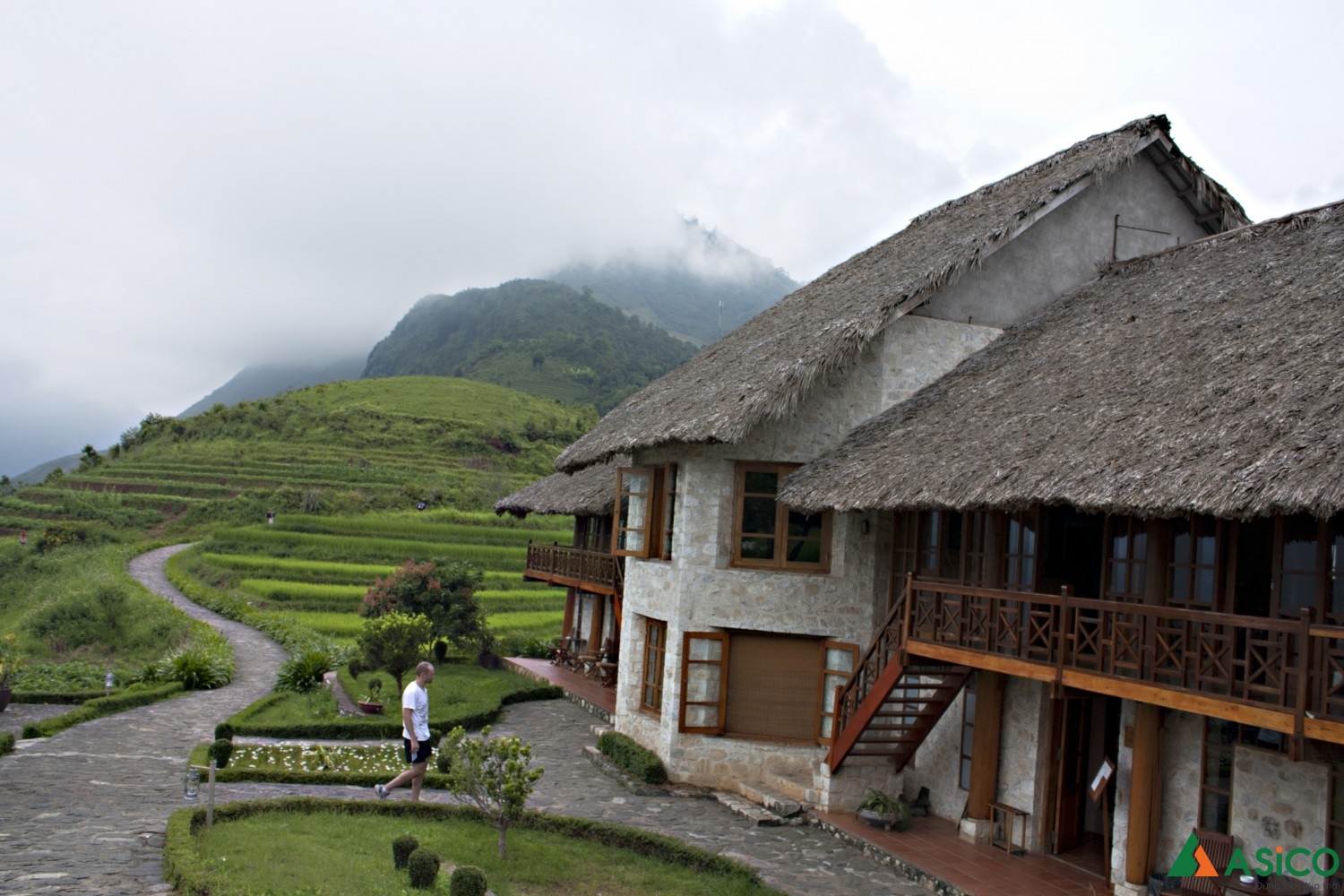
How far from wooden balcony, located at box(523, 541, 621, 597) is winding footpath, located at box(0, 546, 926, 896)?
Answer: 14.5 ft

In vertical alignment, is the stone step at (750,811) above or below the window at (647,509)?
below

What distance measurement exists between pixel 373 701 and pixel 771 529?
8742 mm

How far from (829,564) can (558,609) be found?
22.9 m

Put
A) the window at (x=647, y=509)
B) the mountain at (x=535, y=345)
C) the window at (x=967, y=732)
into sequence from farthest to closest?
→ the mountain at (x=535, y=345), the window at (x=647, y=509), the window at (x=967, y=732)

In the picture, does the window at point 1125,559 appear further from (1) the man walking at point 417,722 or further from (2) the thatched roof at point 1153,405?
(1) the man walking at point 417,722

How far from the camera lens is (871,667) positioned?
14523 mm

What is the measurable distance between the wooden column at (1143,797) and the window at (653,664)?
312 inches

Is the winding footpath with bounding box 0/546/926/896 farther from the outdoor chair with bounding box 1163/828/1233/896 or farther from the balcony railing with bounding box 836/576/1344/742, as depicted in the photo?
the outdoor chair with bounding box 1163/828/1233/896

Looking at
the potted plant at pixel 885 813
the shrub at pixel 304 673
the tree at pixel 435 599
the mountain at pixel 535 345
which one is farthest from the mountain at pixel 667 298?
the potted plant at pixel 885 813

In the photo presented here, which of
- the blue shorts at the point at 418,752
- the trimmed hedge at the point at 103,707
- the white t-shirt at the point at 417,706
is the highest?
the white t-shirt at the point at 417,706

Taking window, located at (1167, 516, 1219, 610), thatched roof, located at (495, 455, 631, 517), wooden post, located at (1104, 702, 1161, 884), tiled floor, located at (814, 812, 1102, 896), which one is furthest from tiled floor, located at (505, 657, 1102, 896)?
thatched roof, located at (495, 455, 631, 517)

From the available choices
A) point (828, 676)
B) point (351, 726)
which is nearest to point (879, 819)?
point (828, 676)

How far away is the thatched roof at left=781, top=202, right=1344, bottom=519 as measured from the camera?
901 cm

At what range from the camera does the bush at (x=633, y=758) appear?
1581cm
